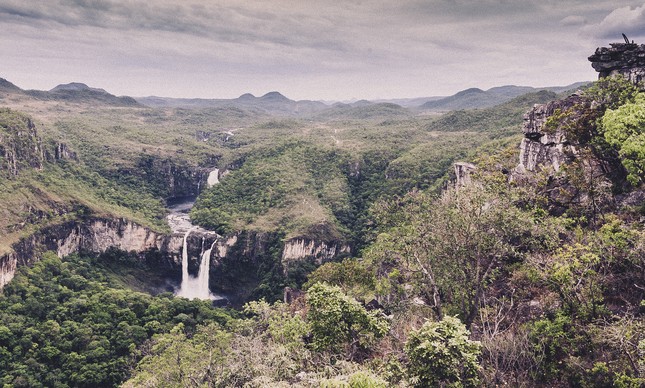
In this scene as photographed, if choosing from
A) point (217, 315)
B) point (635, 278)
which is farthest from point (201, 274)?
point (635, 278)

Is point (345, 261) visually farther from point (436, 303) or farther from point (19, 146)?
point (19, 146)

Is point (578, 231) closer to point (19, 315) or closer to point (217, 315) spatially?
point (217, 315)

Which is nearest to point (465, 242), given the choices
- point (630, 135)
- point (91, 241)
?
point (630, 135)

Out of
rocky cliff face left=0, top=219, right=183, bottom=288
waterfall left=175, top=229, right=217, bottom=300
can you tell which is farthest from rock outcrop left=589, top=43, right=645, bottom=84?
rocky cliff face left=0, top=219, right=183, bottom=288

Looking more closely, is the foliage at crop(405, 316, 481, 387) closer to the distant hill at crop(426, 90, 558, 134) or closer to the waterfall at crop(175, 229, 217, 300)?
the waterfall at crop(175, 229, 217, 300)

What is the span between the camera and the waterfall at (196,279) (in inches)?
3002

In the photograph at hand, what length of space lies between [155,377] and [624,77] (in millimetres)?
39622

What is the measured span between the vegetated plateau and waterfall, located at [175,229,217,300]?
1.41 metres

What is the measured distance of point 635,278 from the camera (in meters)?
17.4

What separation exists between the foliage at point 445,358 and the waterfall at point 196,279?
6745 cm

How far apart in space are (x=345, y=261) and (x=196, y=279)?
49.1 metres

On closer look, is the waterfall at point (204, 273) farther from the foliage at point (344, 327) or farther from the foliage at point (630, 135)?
the foliage at point (630, 135)

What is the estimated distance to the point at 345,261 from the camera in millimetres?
38469

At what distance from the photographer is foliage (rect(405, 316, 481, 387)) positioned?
535 inches
